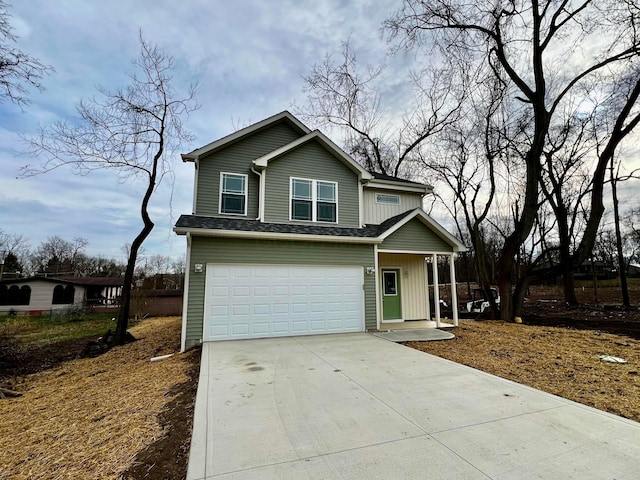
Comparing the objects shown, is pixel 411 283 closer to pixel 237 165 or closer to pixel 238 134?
pixel 237 165

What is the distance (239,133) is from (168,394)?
8104 mm

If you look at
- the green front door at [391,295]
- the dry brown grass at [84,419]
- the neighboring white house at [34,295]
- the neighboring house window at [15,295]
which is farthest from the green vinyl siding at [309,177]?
the neighboring house window at [15,295]

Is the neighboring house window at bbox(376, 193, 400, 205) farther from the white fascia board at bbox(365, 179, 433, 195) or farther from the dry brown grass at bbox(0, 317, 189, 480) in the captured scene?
the dry brown grass at bbox(0, 317, 189, 480)

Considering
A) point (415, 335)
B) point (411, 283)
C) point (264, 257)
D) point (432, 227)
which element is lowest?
point (415, 335)

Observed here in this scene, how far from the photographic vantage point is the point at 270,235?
→ 8.71m

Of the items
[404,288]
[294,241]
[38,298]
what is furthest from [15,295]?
[404,288]

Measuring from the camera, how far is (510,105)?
48.4 ft

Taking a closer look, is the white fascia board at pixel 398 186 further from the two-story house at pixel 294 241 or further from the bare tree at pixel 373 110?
the bare tree at pixel 373 110

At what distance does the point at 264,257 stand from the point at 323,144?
467cm

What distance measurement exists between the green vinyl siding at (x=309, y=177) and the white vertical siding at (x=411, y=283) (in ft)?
7.04

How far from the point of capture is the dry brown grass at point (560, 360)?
172 inches

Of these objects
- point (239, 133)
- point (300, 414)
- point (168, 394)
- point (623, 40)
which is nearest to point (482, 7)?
point (623, 40)

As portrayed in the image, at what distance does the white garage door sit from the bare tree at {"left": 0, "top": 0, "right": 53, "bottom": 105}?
582 cm

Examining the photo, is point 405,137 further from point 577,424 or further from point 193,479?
point 193,479
